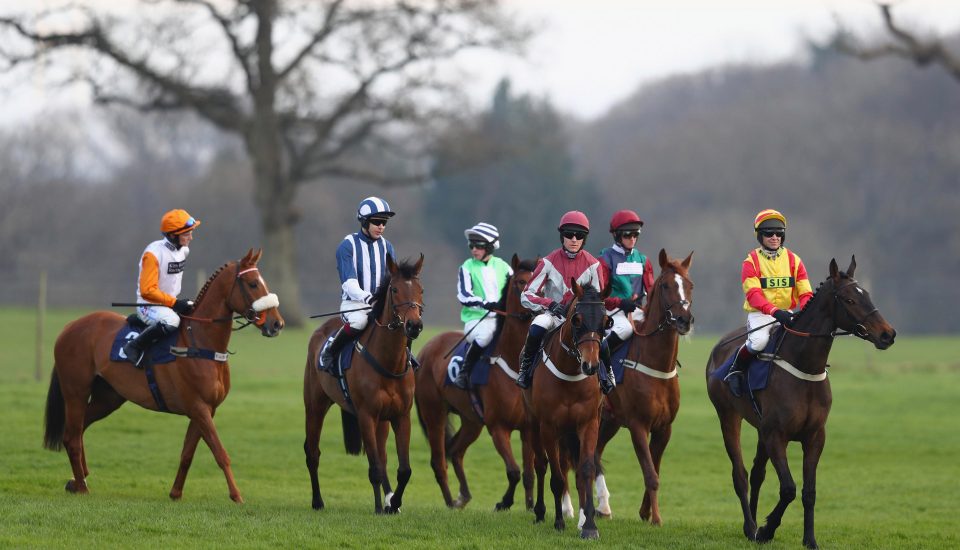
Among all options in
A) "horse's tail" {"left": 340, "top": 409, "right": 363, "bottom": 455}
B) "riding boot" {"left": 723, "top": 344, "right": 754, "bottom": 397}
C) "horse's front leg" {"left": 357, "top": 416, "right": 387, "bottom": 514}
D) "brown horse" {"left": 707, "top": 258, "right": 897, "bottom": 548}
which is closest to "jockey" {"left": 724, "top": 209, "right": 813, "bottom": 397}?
"riding boot" {"left": 723, "top": 344, "right": 754, "bottom": 397}

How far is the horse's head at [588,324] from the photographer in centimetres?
862

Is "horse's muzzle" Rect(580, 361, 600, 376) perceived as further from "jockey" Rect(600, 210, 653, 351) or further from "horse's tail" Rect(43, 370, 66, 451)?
"horse's tail" Rect(43, 370, 66, 451)

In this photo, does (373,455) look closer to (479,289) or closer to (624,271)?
(479,289)

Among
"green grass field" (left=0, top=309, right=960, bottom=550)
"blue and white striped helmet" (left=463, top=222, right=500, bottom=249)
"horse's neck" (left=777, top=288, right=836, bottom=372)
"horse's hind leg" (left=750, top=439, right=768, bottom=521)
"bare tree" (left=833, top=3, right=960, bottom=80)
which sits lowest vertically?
"green grass field" (left=0, top=309, right=960, bottom=550)

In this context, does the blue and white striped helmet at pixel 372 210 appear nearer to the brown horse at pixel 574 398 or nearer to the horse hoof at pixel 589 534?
the brown horse at pixel 574 398

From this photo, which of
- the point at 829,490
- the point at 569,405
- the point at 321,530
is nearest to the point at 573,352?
the point at 569,405

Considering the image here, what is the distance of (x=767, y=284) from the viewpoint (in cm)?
995

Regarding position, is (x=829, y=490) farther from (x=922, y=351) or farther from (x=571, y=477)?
(x=922, y=351)

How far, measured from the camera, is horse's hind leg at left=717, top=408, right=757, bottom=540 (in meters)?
9.52

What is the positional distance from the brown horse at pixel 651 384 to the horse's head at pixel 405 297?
6.29ft

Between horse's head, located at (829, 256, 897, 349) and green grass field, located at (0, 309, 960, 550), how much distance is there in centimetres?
168

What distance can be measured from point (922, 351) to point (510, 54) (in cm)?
1385

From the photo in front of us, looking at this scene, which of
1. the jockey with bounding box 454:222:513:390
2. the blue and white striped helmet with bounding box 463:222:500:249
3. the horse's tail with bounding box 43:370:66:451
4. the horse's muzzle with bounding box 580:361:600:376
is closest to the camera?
the horse's muzzle with bounding box 580:361:600:376

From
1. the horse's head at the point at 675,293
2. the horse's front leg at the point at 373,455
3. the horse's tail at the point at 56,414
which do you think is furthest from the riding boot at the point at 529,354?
the horse's tail at the point at 56,414
